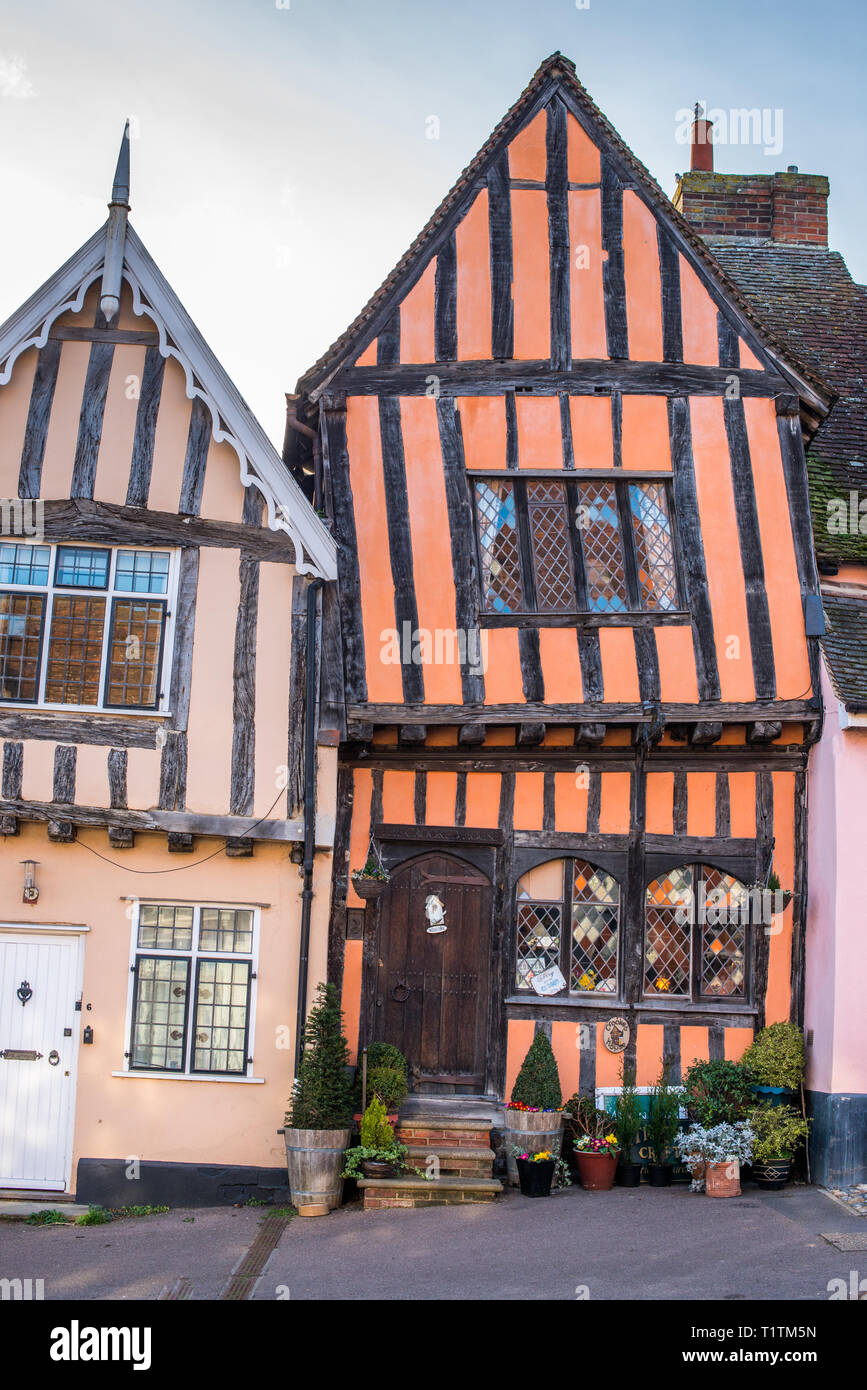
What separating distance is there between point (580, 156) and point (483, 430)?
10.0ft

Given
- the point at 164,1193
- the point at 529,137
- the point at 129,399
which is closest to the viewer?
the point at 164,1193

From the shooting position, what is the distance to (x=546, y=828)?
1190 cm

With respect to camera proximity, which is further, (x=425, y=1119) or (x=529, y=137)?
(x=529, y=137)

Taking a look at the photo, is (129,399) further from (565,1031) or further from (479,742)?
(565,1031)

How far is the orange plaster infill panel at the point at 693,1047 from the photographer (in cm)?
1165

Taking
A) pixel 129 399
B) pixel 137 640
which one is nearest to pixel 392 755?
pixel 137 640

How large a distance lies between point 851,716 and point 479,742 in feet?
10.9

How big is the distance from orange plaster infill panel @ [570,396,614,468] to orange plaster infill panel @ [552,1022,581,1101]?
17.3ft

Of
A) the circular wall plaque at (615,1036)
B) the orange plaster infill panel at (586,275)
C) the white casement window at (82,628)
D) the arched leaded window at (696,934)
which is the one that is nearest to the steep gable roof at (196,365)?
the white casement window at (82,628)

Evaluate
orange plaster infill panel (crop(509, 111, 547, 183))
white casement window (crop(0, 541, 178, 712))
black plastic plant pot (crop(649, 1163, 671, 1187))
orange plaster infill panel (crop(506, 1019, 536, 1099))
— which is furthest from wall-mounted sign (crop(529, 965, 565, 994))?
orange plaster infill panel (crop(509, 111, 547, 183))

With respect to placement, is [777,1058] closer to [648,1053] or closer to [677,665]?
[648,1053]

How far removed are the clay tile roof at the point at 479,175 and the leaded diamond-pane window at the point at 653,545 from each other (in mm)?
1853

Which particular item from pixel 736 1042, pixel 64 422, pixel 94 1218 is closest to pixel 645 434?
pixel 64 422

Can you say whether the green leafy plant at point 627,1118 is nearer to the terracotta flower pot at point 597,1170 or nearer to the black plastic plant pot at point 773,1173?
the terracotta flower pot at point 597,1170
